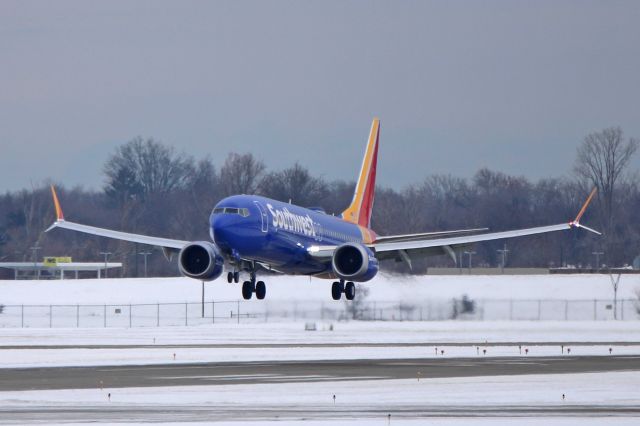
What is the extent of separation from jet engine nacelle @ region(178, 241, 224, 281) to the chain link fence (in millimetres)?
24894

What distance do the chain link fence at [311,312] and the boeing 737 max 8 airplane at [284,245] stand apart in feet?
46.2

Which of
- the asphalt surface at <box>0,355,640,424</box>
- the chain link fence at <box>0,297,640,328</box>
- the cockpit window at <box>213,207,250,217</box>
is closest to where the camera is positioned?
the asphalt surface at <box>0,355,640,424</box>

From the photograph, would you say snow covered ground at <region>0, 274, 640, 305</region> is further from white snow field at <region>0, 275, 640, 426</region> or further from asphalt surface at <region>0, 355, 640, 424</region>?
asphalt surface at <region>0, 355, 640, 424</region>

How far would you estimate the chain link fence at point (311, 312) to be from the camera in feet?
291

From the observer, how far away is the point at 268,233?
58969mm

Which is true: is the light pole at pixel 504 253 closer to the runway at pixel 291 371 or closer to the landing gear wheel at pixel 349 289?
the landing gear wheel at pixel 349 289

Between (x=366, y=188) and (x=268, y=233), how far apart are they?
2498 centimetres

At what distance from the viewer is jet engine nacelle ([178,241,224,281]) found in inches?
2402

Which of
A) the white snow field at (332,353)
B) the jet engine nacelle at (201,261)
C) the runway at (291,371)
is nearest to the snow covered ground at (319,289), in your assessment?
the white snow field at (332,353)

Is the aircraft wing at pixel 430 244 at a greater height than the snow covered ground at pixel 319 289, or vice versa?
the aircraft wing at pixel 430 244

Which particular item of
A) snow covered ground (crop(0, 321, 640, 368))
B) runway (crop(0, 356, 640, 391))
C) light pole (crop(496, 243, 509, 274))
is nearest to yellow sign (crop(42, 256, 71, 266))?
light pole (crop(496, 243, 509, 274))

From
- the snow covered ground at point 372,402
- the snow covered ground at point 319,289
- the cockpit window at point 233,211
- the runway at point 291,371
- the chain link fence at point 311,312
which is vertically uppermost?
the cockpit window at point 233,211

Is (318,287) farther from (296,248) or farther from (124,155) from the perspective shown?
(124,155)

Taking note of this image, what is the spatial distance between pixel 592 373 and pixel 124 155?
150 meters
